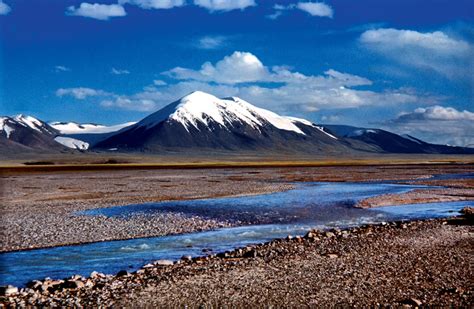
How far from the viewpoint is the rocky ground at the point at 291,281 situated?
1277cm

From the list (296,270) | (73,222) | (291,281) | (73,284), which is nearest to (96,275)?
(73,284)

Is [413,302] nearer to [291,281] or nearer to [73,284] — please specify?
[291,281]

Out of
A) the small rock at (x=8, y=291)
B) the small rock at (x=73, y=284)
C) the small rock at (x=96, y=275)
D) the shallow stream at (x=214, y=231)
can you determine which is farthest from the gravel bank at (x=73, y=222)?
the small rock at (x=73, y=284)

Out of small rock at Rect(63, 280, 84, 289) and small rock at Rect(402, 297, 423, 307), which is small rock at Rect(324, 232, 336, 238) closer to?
small rock at Rect(402, 297, 423, 307)

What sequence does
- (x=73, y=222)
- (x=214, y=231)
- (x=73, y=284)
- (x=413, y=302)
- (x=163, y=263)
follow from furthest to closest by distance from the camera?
(x=73, y=222) → (x=214, y=231) → (x=163, y=263) → (x=73, y=284) → (x=413, y=302)

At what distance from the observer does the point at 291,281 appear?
14.5 metres

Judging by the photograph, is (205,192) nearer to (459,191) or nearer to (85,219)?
(85,219)

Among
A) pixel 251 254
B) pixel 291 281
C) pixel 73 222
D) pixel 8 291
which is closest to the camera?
pixel 8 291

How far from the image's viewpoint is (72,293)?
→ 44.8 feet

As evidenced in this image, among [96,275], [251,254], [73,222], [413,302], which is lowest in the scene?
[73,222]

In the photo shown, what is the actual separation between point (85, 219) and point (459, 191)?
116 ft

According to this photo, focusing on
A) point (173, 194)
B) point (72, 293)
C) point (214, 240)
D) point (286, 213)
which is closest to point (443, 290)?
point (72, 293)

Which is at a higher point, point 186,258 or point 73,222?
point 186,258

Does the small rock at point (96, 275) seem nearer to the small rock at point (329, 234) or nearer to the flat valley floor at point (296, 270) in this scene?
the flat valley floor at point (296, 270)
